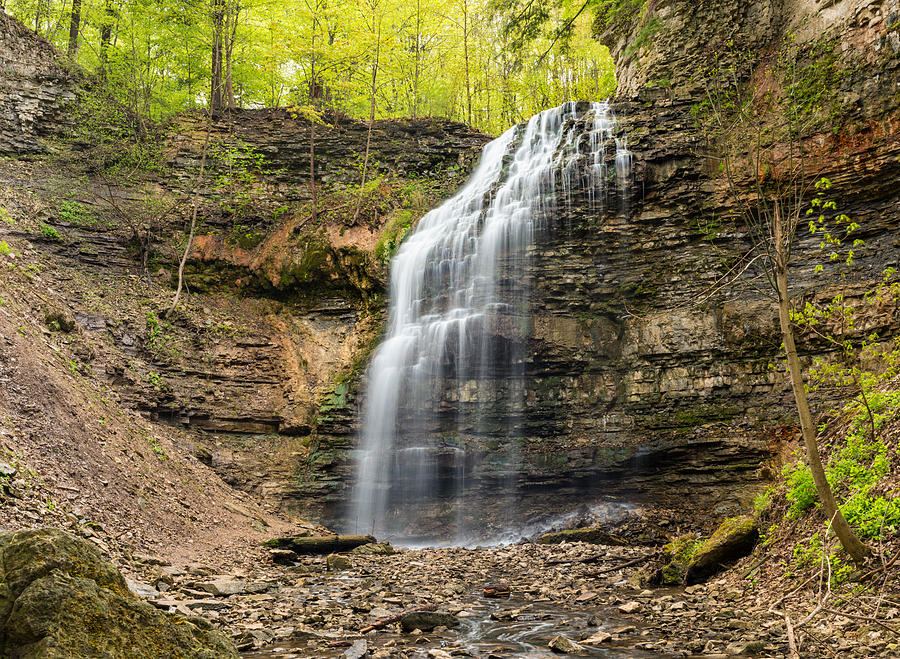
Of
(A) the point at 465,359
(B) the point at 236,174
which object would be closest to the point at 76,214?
(B) the point at 236,174

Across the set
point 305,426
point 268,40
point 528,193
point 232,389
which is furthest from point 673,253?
point 268,40

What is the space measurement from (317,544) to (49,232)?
11.4 m

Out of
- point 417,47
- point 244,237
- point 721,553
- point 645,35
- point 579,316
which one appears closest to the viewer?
point 721,553

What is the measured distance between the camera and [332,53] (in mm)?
17516

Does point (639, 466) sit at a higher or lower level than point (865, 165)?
lower

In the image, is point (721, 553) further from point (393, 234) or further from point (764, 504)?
point (393, 234)

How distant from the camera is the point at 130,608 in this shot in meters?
2.83

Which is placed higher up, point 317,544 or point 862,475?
point 862,475

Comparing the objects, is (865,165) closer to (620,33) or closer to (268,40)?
(620,33)

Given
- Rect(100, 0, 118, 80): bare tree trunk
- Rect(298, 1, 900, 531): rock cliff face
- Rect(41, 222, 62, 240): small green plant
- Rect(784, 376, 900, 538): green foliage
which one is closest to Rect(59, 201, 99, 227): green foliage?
Rect(41, 222, 62, 240): small green plant

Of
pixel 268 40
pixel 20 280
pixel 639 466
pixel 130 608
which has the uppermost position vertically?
pixel 268 40

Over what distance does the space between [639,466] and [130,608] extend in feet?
37.5

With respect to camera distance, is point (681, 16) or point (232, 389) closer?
point (232, 389)

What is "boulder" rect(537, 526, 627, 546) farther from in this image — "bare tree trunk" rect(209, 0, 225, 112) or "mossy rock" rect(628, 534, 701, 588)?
"bare tree trunk" rect(209, 0, 225, 112)
